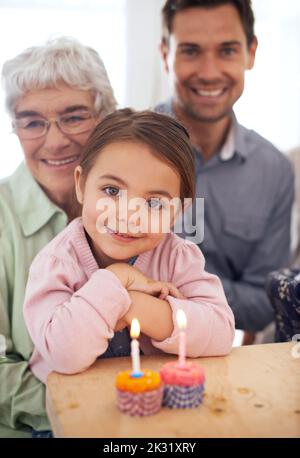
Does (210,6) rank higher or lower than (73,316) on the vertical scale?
higher

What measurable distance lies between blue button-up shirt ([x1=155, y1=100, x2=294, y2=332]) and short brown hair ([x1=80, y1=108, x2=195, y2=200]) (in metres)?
0.61

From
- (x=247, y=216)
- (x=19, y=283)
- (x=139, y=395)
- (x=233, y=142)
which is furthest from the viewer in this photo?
(x=247, y=216)

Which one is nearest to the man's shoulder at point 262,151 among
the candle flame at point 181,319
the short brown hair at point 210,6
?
the short brown hair at point 210,6

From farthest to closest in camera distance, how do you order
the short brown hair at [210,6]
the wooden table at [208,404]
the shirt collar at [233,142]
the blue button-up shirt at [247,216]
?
the blue button-up shirt at [247,216], the shirt collar at [233,142], the short brown hair at [210,6], the wooden table at [208,404]

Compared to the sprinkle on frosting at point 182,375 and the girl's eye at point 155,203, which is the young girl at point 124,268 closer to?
the girl's eye at point 155,203

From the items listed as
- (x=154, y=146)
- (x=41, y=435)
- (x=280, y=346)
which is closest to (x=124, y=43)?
(x=154, y=146)

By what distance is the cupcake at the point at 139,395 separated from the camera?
2.65 feet

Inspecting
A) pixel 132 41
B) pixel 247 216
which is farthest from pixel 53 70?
pixel 247 216

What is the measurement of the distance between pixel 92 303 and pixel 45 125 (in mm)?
457

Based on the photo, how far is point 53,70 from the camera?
122 cm

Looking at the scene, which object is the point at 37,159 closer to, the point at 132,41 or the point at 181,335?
the point at 132,41

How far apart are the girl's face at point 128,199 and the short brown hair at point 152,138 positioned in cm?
1

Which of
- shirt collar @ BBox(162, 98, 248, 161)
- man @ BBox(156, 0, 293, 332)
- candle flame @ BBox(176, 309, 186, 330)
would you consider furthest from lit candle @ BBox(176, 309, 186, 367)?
shirt collar @ BBox(162, 98, 248, 161)

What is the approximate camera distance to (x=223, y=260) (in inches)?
72.9
